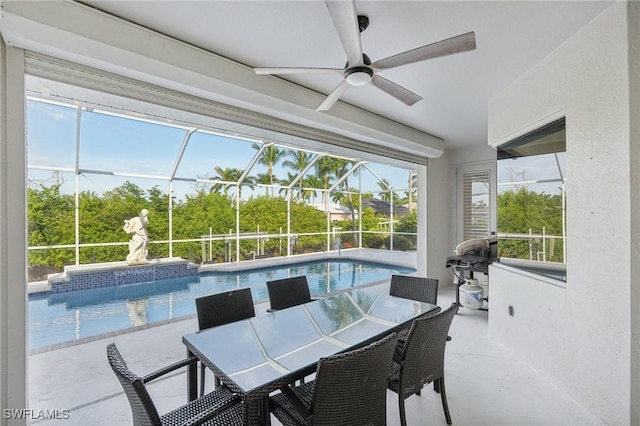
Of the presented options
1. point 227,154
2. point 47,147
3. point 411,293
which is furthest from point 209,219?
point 411,293

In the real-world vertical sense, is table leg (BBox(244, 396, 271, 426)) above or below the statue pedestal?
above

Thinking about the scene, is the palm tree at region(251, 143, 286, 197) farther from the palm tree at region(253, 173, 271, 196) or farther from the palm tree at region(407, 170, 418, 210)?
the palm tree at region(407, 170, 418, 210)

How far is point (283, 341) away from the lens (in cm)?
182

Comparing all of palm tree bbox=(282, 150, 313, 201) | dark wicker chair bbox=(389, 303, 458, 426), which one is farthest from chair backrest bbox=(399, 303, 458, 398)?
palm tree bbox=(282, 150, 313, 201)

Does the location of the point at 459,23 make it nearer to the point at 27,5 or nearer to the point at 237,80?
the point at 237,80

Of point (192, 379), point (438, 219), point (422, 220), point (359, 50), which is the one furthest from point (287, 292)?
point (438, 219)

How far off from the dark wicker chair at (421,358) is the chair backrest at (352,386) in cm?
29

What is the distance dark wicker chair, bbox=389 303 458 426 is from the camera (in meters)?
1.79

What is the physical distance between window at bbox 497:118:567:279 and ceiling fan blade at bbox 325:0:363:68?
1883mm

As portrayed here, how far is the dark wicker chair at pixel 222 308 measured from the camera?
2.23 m

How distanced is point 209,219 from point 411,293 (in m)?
6.75

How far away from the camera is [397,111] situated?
3.79m

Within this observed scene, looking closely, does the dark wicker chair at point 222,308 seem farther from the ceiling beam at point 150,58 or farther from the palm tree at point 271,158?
the palm tree at point 271,158

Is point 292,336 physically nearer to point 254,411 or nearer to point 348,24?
point 254,411
